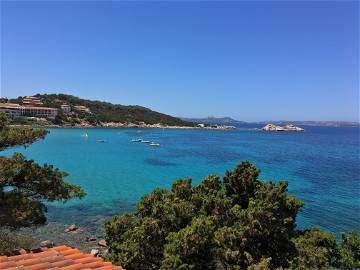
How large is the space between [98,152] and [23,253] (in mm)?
77393

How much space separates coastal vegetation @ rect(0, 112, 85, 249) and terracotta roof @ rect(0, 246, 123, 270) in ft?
12.4

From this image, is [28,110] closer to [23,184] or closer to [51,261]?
[23,184]

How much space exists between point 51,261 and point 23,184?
558cm

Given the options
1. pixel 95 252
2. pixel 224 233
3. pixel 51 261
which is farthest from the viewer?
pixel 95 252

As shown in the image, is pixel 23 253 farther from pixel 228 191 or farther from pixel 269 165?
pixel 269 165

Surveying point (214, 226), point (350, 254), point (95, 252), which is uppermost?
point (214, 226)

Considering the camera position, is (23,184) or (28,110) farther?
(28,110)

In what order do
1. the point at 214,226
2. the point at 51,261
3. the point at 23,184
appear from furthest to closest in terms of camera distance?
1. the point at 214,226
2. the point at 23,184
3. the point at 51,261

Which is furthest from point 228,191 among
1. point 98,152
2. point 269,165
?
point 98,152

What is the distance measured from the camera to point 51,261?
31.3 ft

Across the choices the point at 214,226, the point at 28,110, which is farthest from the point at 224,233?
the point at 28,110

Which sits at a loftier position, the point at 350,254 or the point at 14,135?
the point at 14,135

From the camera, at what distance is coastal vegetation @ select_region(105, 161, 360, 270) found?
13.9 metres

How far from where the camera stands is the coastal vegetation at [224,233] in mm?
13900
